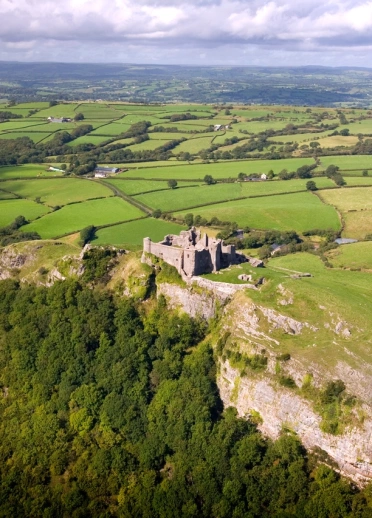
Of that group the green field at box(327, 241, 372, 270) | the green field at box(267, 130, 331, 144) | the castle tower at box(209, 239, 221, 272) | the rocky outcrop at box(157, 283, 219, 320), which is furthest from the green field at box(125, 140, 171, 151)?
the rocky outcrop at box(157, 283, 219, 320)

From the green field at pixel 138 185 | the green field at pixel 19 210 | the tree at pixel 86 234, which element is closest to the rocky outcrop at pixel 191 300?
the tree at pixel 86 234

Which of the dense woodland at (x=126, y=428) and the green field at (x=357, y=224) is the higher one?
the green field at (x=357, y=224)

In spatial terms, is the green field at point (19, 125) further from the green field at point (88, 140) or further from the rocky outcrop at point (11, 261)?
the rocky outcrop at point (11, 261)

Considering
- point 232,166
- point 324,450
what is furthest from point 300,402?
point 232,166

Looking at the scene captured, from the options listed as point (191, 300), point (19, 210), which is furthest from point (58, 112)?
point (191, 300)

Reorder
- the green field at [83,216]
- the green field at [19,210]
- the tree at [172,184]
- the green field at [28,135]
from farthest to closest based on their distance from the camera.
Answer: the green field at [28,135], the tree at [172,184], the green field at [19,210], the green field at [83,216]
